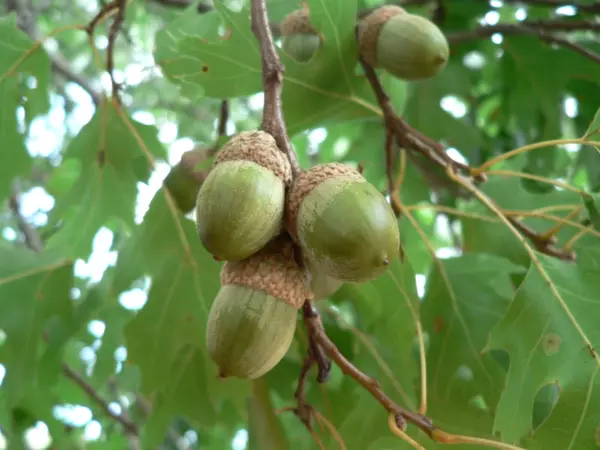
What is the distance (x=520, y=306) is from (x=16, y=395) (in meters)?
1.33

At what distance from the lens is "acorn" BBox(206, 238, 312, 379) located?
3.27 feet

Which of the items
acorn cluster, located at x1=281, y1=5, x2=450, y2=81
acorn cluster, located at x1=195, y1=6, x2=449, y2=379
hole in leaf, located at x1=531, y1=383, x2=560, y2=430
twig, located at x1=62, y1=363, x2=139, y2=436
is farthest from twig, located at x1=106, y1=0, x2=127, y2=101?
hole in leaf, located at x1=531, y1=383, x2=560, y2=430

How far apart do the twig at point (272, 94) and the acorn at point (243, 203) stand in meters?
0.05

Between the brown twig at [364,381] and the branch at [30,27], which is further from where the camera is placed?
the branch at [30,27]

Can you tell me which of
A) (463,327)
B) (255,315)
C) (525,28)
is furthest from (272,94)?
(525,28)

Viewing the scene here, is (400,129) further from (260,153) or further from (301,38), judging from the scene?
(260,153)

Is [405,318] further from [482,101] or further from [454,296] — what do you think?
[482,101]

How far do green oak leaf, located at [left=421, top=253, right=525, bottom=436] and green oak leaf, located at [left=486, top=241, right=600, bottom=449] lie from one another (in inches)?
9.2

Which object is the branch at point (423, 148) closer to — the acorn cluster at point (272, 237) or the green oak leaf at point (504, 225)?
the green oak leaf at point (504, 225)

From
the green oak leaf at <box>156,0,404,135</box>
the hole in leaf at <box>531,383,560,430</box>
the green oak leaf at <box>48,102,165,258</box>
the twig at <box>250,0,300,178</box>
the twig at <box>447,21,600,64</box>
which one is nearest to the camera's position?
the twig at <box>250,0,300,178</box>

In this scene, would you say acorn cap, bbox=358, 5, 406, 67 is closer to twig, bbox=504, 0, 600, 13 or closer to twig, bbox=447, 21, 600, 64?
twig, bbox=447, 21, 600, 64

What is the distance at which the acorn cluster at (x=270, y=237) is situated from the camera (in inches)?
38.5

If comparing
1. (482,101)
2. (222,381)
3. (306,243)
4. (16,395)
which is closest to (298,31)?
(306,243)

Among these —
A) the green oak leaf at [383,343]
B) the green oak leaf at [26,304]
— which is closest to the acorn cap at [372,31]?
the green oak leaf at [383,343]
